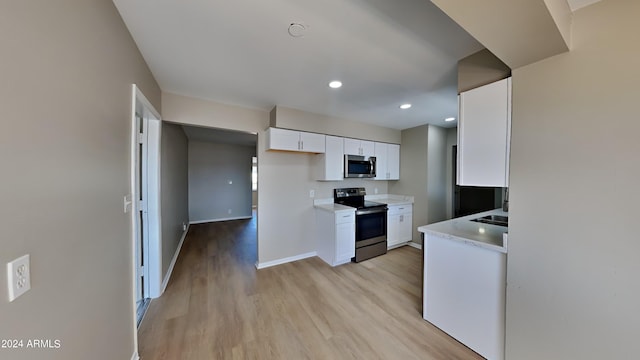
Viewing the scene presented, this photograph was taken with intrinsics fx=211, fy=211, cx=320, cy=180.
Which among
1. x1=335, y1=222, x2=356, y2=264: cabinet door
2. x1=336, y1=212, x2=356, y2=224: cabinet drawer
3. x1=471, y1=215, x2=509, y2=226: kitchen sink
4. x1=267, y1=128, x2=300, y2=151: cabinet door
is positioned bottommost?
x1=335, y1=222, x2=356, y2=264: cabinet door

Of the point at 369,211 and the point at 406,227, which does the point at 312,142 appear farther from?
the point at 406,227

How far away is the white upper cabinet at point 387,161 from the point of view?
4.31 metres

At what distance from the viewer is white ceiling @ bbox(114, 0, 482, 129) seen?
4.52 ft

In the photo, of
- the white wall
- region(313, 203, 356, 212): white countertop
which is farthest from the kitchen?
the white wall

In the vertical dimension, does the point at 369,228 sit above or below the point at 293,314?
above

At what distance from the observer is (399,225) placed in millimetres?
4195

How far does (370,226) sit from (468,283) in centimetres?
193

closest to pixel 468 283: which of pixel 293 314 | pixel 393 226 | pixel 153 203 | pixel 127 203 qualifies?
pixel 293 314

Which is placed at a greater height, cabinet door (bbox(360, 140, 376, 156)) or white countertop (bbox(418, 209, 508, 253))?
cabinet door (bbox(360, 140, 376, 156))

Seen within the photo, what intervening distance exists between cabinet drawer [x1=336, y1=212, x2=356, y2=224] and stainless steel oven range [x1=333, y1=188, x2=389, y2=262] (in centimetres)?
8

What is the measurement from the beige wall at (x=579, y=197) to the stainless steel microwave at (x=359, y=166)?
8.17 feet

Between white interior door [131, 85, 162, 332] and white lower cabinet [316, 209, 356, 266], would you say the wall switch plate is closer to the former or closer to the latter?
white interior door [131, 85, 162, 332]

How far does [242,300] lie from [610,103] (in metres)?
3.36

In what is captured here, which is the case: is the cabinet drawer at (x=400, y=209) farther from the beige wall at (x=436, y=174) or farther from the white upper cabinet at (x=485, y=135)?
the white upper cabinet at (x=485, y=135)
